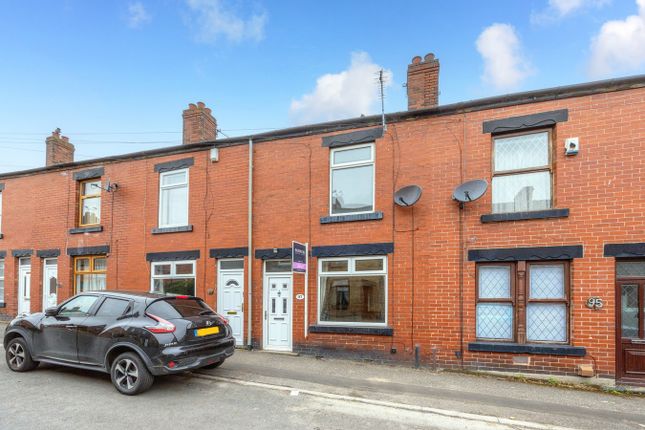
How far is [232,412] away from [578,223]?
6851 millimetres

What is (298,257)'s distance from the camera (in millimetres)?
8500

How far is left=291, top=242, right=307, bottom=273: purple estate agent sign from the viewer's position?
8.28 metres

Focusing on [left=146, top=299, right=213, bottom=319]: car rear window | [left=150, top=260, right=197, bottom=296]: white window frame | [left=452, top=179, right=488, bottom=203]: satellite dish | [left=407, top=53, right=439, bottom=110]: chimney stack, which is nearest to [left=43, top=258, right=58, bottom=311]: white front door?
[left=150, top=260, right=197, bottom=296]: white window frame

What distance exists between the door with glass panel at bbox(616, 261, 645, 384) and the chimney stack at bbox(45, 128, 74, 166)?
16.1m

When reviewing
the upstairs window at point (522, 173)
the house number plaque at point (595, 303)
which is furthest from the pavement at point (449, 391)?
the upstairs window at point (522, 173)

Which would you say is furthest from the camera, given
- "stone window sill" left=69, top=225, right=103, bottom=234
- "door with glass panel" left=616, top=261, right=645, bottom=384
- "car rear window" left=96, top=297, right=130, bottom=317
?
"stone window sill" left=69, top=225, right=103, bottom=234

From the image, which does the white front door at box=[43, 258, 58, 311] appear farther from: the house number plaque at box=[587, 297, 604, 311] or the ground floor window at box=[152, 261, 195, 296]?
the house number plaque at box=[587, 297, 604, 311]

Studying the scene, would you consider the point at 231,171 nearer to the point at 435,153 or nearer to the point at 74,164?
the point at 435,153

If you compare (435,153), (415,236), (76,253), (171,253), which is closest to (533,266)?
(415,236)

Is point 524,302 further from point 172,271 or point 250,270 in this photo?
point 172,271

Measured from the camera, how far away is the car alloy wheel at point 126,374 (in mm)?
5836

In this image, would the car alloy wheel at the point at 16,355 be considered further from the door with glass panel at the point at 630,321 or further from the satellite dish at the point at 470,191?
the door with glass panel at the point at 630,321

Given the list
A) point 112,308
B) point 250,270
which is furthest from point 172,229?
point 112,308

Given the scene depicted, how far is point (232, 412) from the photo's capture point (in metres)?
5.29
